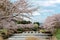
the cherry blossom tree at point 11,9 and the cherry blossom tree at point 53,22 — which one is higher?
the cherry blossom tree at point 11,9

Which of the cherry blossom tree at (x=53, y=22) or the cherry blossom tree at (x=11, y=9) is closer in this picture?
the cherry blossom tree at (x=11, y=9)

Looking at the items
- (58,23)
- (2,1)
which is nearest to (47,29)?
(58,23)

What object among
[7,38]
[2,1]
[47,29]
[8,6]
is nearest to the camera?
[2,1]

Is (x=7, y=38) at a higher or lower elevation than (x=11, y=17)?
lower

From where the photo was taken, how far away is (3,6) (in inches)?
424

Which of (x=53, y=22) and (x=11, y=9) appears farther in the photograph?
(x=53, y=22)

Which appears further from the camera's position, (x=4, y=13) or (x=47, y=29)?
(x=47, y=29)

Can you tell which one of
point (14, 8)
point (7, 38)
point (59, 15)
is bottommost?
point (7, 38)

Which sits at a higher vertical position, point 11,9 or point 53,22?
point 11,9

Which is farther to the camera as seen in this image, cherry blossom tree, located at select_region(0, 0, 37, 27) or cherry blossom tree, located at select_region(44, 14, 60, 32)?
cherry blossom tree, located at select_region(44, 14, 60, 32)

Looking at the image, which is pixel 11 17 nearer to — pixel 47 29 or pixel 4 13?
pixel 4 13

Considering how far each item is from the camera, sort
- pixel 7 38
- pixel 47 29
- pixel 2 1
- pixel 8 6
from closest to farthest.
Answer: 1. pixel 2 1
2. pixel 8 6
3. pixel 7 38
4. pixel 47 29

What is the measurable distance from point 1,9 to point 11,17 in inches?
29.0

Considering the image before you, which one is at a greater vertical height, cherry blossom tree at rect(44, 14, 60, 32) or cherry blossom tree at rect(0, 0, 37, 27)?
cherry blossom tree at rect(0, 0, 37, 27)
